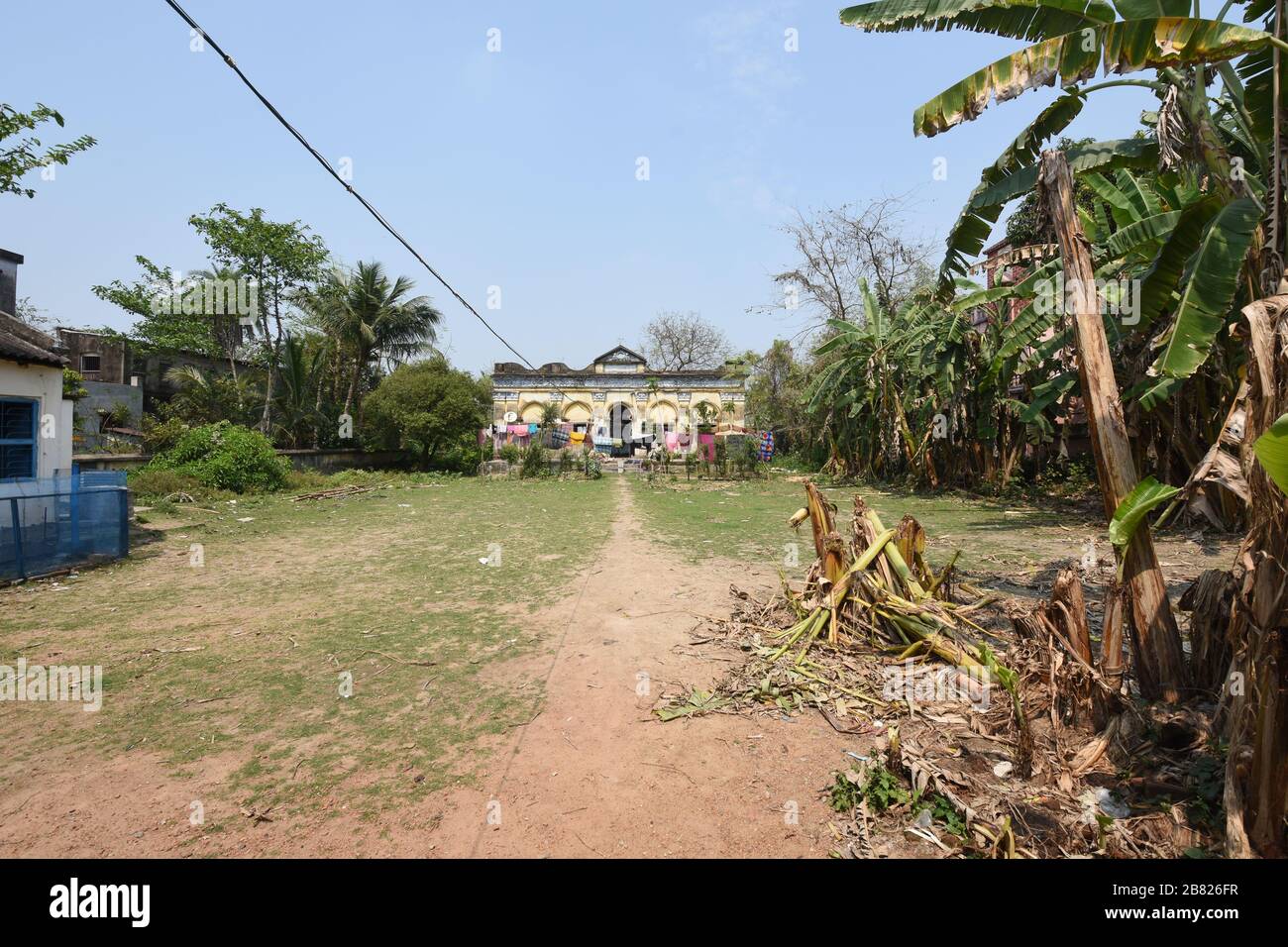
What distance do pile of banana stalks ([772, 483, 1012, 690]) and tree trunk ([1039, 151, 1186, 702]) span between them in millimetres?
1050

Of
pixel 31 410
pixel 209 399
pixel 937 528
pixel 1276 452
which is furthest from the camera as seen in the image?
pixel 209 399

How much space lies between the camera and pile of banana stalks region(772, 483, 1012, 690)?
4.65 meters

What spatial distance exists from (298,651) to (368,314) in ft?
81.8

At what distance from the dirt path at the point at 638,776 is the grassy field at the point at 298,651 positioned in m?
0.34

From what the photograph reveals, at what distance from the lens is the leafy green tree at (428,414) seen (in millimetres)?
25391

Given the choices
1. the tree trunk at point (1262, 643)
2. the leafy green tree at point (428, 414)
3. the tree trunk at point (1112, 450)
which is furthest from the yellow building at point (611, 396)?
the tree trunk at point (1262, 643)

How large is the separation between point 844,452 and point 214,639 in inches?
845

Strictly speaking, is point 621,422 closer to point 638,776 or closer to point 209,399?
point 209,399

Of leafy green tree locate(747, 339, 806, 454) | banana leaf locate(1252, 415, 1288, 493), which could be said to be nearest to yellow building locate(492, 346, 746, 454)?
leafy green tree locate(747, 339, 806, 454)

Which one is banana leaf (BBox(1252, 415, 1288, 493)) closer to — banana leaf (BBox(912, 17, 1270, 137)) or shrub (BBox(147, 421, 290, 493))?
banana leaf (BBox(912, 17, 1270, 137))

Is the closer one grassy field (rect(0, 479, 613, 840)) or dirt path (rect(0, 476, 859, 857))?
dirt path (rect(0, 476, 859, 857))

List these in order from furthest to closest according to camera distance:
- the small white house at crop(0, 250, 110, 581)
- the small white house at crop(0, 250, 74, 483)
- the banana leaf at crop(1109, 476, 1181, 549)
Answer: the small white house at crop(0, 250, 74, 483) < the small white house at crop(0, 250, 110, 581) < the banana leaf at crop(1109, 476, 1181, 549)

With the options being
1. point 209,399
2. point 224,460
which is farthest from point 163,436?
point 209,399

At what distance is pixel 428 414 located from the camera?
25.3m
